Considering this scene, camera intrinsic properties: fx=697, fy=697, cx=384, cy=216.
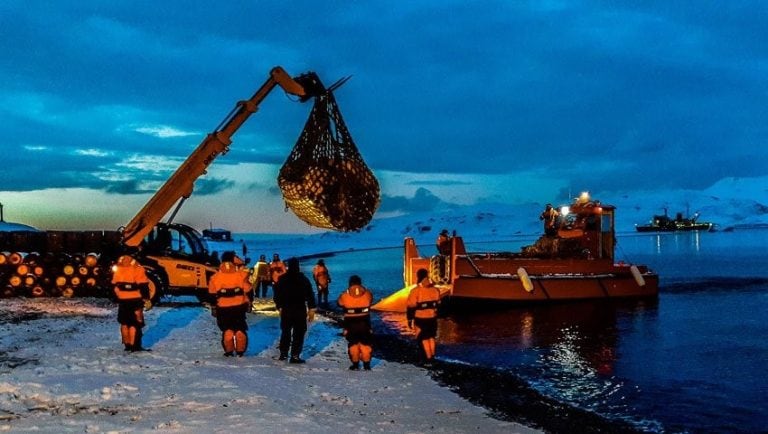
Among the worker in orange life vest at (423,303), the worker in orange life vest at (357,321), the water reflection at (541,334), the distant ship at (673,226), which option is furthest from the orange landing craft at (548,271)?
the distant ship at (673,226)

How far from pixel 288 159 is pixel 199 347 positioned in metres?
3.20

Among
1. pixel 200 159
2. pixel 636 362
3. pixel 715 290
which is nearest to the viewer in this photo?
pixel 636 362

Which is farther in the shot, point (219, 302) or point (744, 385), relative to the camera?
point (744, 385)

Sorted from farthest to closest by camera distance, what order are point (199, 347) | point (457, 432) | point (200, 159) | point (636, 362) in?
point (200, 159)
point (636, 362)
point (199, 347)
point (457, 432)

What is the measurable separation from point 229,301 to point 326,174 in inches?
109

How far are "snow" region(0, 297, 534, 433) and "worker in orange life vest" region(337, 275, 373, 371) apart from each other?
0.24 m

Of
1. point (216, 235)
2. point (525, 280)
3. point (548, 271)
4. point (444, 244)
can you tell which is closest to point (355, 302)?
point (525, 280)

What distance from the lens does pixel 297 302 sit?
28.0 feet

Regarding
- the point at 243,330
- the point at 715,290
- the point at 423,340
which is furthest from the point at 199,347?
the point at 715,290

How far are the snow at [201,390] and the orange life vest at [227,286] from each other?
28.1 inches

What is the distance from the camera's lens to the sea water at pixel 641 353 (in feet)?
27.8

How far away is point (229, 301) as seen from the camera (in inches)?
344

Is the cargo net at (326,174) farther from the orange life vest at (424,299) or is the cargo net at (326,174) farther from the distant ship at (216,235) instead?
the distant ship at (216,235)

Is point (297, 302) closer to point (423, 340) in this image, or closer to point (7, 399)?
point (423, 340)
